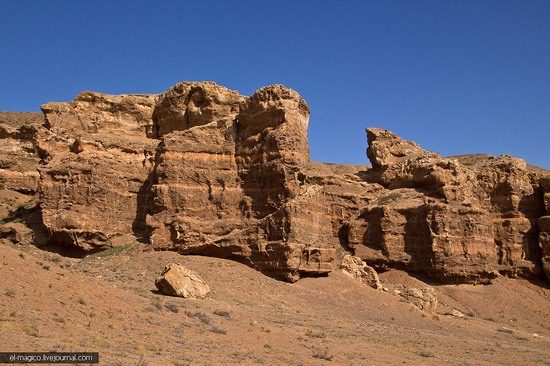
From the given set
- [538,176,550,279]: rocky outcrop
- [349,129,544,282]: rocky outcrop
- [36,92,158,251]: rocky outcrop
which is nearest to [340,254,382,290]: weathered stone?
[349,129,544,282]: rocky outcrop

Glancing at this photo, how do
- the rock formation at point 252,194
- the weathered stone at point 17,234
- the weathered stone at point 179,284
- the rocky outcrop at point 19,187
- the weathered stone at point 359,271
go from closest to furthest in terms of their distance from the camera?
1. the weathered stone at point 179,284
2. the rock formation at point 252,194
3. the weathered stone at point 17,234
4. the rocky outcrop at point 19,187
5. the weathered stone at point 359,271

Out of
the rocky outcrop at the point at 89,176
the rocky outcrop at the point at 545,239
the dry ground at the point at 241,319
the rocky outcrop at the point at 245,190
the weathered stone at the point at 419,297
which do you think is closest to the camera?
the dry ground at the point at 241,319

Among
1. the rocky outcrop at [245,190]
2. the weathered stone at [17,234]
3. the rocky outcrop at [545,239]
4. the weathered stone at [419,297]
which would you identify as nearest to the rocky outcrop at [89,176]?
the weathered stone at [17,234]

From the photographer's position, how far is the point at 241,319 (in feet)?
70.8

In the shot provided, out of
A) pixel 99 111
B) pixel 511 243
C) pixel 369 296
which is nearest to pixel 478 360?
pixel 369 296

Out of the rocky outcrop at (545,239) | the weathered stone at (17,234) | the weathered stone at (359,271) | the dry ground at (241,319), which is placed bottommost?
the dry ground at (241,319)

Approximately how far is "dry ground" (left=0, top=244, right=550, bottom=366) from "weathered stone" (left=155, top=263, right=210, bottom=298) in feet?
2.05

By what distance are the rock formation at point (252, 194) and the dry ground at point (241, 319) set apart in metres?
1.37

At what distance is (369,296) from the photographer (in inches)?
1212

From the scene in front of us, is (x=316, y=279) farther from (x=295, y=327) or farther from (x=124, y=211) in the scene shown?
(x=124, y=211)

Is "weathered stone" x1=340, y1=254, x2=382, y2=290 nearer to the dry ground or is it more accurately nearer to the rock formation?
the rock formation

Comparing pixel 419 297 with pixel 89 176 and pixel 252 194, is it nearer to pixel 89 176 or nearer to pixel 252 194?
pixel 252 194

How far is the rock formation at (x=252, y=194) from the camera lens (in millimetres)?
30641

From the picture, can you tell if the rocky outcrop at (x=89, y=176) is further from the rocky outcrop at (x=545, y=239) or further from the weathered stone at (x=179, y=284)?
the rocky outcrop at (x=545, y=239)
